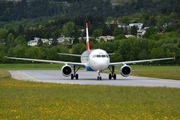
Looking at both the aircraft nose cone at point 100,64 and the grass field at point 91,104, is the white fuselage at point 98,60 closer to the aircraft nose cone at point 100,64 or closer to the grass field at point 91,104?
the aircraft nose cone at point 100,64

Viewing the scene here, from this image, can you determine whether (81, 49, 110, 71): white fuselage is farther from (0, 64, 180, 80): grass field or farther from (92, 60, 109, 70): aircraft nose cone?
(0, 64, 180, 80): grass field

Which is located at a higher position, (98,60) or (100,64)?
(98,60)

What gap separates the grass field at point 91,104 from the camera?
2378 centimetres

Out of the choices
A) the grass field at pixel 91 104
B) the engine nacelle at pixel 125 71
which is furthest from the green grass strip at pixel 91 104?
the engine nacelle at pixel 125 71

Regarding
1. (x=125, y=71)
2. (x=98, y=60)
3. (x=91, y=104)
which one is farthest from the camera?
(x=125, y=71)

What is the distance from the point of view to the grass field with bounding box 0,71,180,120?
936 inches

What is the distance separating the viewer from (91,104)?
91.3ft

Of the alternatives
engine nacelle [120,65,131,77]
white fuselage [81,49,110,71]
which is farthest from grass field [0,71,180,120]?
engine nacelle [120,65,131,77]

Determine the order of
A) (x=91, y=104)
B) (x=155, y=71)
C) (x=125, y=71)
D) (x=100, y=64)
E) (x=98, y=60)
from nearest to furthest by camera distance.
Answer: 1. (x=91, y=104)
2. (x=100, y=64)
3. (x=98, y=60)
4. (x=125, y=71)
5. (x=155, y=71)

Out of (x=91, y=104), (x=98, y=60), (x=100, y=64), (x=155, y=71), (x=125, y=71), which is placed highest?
(x=91, y=104)

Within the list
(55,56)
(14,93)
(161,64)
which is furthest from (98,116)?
(55,56)

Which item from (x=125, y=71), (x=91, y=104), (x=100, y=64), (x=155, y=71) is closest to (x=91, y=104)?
(x=91, y=104)

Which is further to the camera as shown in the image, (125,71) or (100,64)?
(125,71)

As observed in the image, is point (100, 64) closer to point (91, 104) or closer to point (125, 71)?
point (125, 71)
